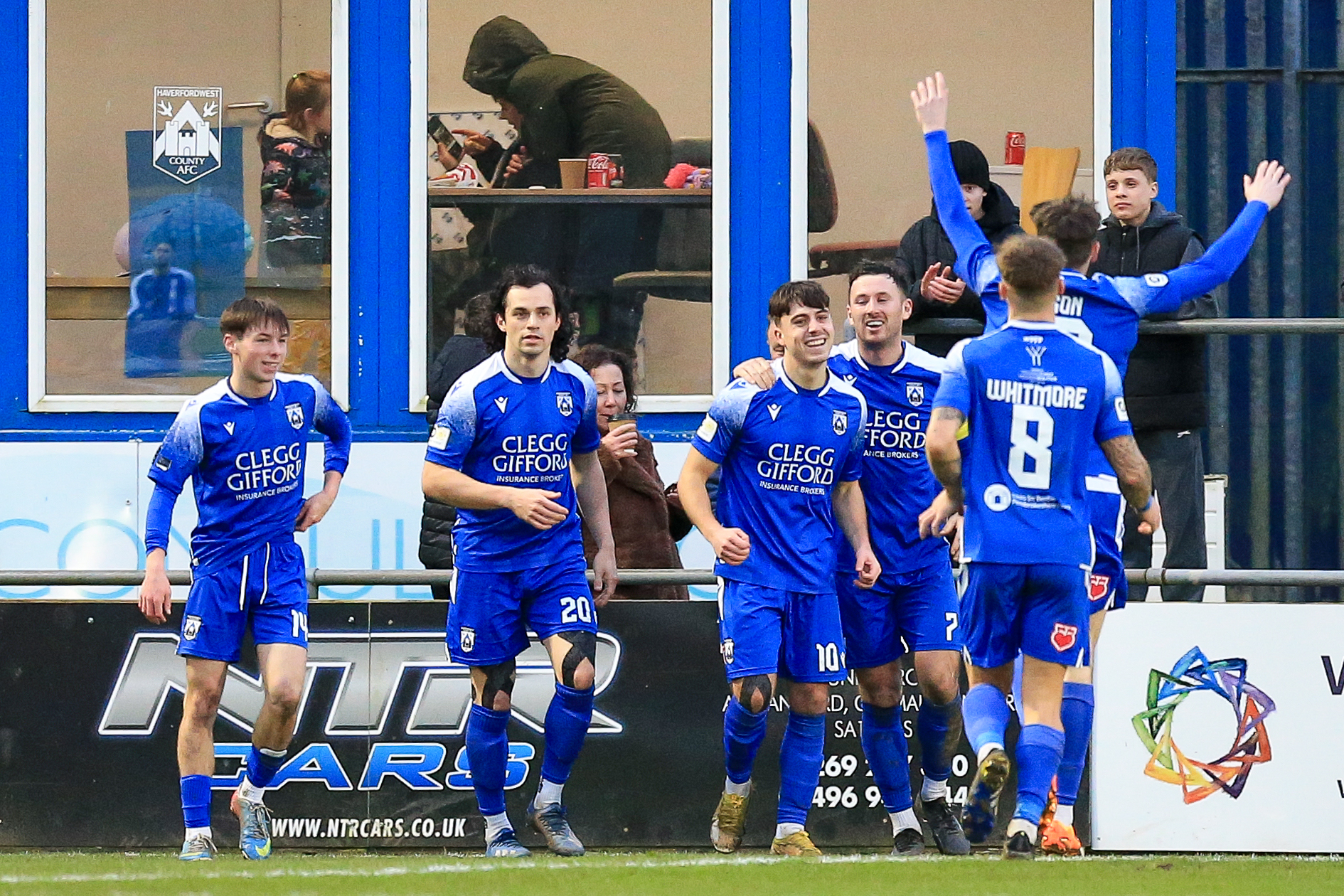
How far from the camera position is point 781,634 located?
7445 millimetres

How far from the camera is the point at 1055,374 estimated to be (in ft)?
20.9

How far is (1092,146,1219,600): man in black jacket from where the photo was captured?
8109 mm

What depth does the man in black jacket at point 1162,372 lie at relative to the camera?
811 centimetres

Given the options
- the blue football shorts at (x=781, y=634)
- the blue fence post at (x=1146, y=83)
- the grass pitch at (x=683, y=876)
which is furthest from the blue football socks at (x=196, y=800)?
the blue fence post at (x=1146, y=83)

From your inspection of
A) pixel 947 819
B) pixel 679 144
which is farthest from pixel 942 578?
pixel 679 144

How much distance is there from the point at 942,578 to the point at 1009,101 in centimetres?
284

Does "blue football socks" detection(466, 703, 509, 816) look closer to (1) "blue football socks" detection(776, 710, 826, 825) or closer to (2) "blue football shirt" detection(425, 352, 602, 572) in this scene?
(2) "blue football shirt" detection(425, 352, 602, 572)

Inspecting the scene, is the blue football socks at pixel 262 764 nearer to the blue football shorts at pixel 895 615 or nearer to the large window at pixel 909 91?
the blue football shorts at pixel 895 615

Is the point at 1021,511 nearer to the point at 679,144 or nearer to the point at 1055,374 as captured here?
the point at 1055,374

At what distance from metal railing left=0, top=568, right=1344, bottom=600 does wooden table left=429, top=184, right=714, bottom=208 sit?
72.0 inches

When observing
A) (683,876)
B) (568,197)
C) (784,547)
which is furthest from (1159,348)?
(683,876)

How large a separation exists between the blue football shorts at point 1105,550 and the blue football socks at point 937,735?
0.97 m

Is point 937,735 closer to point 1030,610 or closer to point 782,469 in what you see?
point 782,469

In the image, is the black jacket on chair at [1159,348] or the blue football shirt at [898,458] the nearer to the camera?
the blue football shirt at [898,458]
